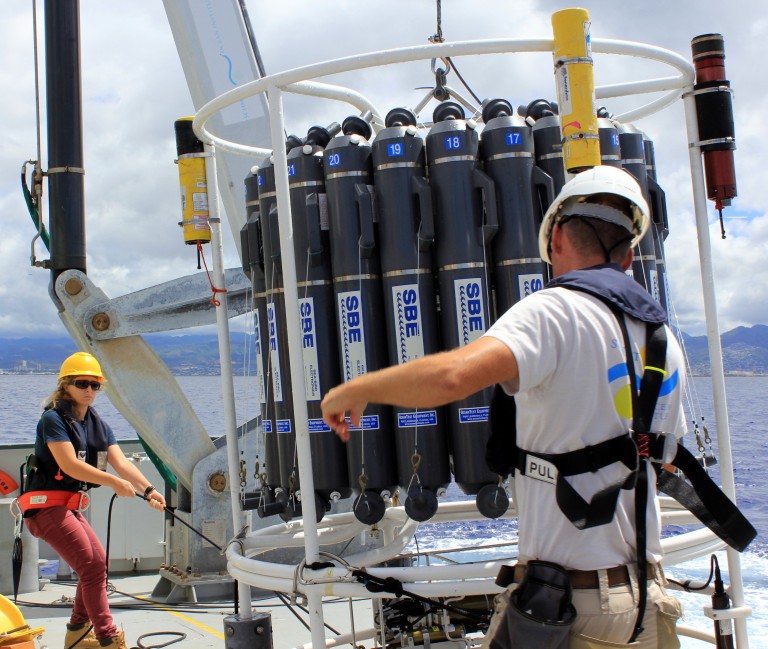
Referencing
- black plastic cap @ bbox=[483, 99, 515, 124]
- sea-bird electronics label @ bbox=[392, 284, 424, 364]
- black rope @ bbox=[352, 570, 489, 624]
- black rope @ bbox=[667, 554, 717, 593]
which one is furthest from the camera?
black plastic cap @ bbox=[483, 99, 515, 124]

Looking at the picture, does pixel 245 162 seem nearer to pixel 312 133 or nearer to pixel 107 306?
pixel 107 306

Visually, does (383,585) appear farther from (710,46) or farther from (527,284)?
(710,46)

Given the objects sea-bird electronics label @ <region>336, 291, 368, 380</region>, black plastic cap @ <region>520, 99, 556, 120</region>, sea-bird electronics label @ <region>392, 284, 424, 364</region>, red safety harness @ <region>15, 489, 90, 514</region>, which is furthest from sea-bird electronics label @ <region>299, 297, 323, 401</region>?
red safety harness @ <region>15, 489, 90, 514</region>

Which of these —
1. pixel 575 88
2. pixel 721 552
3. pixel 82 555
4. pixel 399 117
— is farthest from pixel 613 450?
pixel 721 552

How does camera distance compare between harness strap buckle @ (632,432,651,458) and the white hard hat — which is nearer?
harness strap buckle @ (632,432,651,458)

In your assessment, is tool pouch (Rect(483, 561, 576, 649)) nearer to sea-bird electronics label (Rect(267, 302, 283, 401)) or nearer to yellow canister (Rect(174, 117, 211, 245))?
sea-bird electronics label (Rect(267, 302, 283, 401))

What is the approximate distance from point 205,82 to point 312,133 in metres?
3.81

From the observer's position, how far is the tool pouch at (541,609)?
2223mm

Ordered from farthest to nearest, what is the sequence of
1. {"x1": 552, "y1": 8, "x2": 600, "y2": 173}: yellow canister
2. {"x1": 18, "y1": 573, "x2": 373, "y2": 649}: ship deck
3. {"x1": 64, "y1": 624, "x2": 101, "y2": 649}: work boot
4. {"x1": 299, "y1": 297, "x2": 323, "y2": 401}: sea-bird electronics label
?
{"x1": 18, "y1": 573, "x2": 373, "y2": 649}: ship deck → {"x1": 64, "y1": 624, "x2": 101, "y2": 649}: work boot → {"x1": 299, "y1": 297, "x2": 323, "y2": 401}: sea-bird electronics label → {"x1": 552, "y1": 8, "x2": 600, "y2": 173}: yellow canister

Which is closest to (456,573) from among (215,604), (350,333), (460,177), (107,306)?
(350,333)

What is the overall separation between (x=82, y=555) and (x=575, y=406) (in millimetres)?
4190

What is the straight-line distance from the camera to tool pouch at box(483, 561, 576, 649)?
2.22 meters

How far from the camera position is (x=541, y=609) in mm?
2246

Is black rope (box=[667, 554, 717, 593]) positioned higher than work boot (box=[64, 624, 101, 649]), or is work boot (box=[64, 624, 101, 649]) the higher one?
black rope (box=[667, 554, 717, 593])
